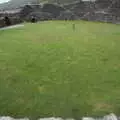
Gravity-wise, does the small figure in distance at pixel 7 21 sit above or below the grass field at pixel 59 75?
below

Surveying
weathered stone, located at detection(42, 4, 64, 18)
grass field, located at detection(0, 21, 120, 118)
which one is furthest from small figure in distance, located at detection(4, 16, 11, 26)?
grass field, located at detection(0, 21, 120, 118)

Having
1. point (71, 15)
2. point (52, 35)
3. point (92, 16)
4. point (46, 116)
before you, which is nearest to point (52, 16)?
point (71, 15)

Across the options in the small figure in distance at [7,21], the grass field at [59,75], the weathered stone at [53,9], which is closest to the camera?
the grass field at [59,75]

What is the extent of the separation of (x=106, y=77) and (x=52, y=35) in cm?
461

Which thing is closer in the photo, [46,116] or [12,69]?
[46,116]

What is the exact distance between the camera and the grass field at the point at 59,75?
17.7ft

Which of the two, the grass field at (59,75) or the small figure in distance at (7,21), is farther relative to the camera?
the small figure in distance at (7,21)

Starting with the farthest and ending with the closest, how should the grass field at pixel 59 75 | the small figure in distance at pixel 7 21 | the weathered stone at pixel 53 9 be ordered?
1. the weathered stone at pixel 53 9
2. the small figure in distance at pixel 7 21
3. the grass field at pixel 59 75

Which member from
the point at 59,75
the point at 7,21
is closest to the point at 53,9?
the point at 7,21

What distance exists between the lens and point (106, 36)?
10867mm

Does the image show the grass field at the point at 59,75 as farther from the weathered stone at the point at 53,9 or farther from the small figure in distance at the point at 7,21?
the weathered stone at the point at 53,9

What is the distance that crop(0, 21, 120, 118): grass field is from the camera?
5387 millimetres

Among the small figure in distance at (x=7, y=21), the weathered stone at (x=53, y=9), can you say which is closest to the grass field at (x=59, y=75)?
the small figure in distance at (x=7, y=21)

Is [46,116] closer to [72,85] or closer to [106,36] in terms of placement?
[72,85]
